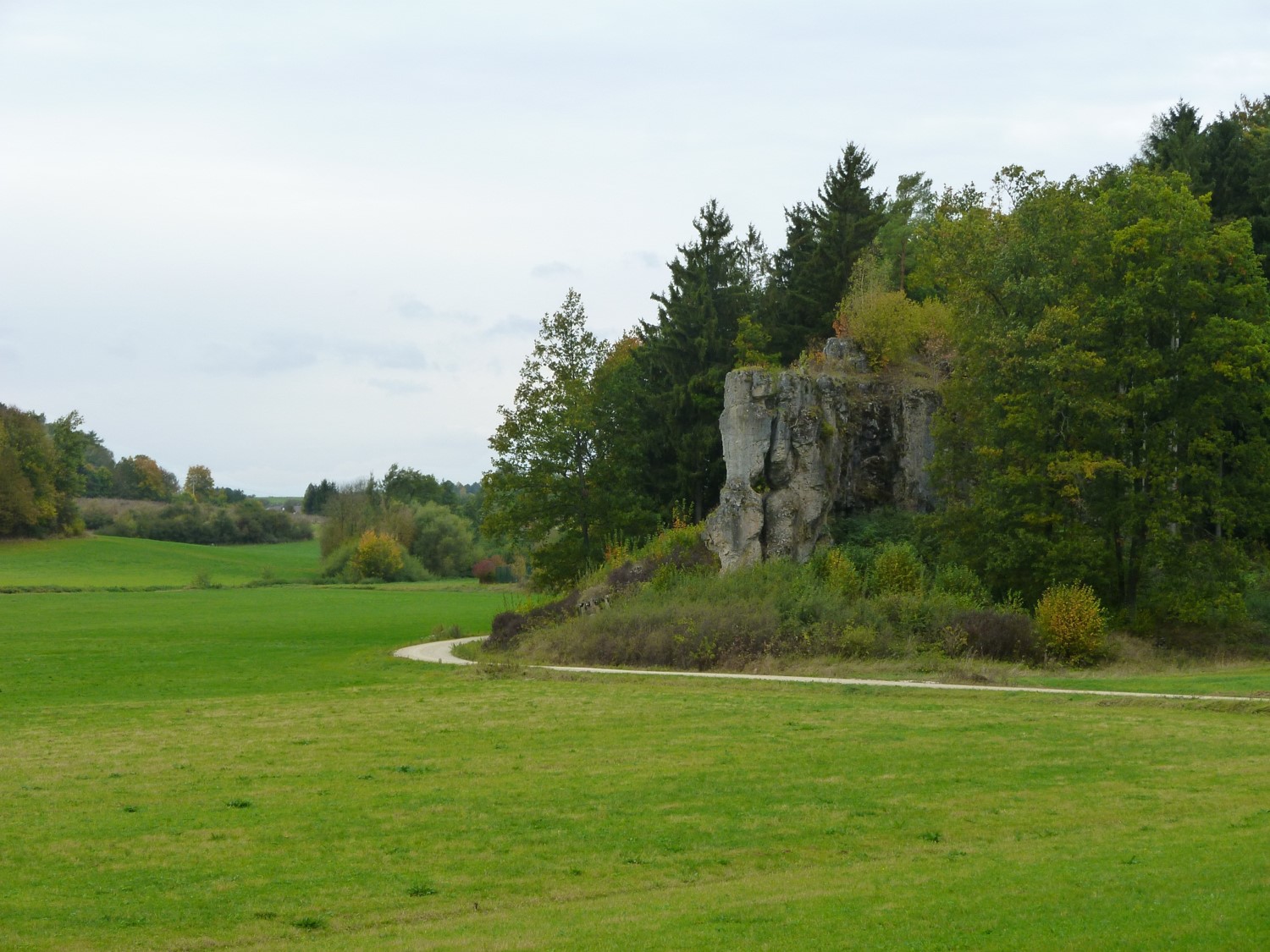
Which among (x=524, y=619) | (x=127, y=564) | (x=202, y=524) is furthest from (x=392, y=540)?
(x=524, y=619)

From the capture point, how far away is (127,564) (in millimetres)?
127188

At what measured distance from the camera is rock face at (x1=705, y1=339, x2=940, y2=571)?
4456cm

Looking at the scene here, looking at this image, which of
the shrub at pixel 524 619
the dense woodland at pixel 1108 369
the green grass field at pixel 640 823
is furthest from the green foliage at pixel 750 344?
the green grass field at pixel 640 823

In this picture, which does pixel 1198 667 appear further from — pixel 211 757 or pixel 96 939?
pixel 96 939

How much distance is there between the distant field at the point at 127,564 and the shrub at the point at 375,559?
5.43m

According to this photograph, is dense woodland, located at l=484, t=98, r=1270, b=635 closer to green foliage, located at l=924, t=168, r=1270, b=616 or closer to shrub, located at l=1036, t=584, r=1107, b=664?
green foliage, located at l=924, t=168, r=1270, b=616

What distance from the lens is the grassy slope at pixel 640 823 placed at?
451 inches

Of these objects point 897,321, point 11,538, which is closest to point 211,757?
point 897,321

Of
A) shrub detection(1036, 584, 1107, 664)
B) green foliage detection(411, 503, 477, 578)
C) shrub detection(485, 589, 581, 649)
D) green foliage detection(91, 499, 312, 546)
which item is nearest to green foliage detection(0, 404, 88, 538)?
green foliage detection(91, 499, 312, 546)

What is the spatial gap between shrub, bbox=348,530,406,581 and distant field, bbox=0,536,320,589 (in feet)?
17.8

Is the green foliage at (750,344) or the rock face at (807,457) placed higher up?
the green foliage at (750,344)

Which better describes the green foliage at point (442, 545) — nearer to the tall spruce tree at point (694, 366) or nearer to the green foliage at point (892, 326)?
the tall spruce tree at point (694, 366)

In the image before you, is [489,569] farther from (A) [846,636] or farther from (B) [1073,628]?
(B) [1073,628]

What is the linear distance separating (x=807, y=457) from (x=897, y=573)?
6688mm
